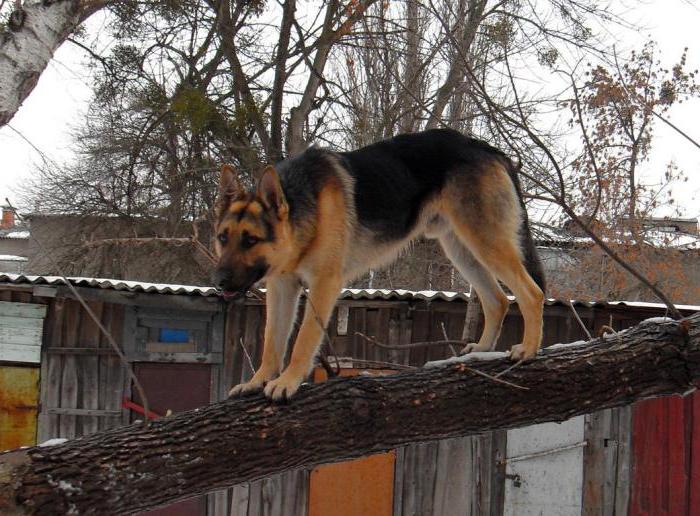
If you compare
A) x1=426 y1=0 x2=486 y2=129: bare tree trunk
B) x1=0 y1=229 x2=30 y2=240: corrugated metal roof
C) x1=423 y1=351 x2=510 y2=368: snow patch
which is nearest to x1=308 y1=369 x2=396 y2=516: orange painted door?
x1=423 y1=351 x2=510 y2=368: snow patch

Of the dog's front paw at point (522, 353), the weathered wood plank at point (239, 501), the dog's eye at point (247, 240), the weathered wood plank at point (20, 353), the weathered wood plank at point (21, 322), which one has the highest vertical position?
the dog's eye at point (247, 240)

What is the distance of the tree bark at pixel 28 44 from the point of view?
5.22 m

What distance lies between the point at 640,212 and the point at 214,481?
57.6ft

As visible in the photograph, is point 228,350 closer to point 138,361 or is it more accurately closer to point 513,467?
point 138,361

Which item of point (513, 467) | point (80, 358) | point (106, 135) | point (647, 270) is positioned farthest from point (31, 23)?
point (647, 270)

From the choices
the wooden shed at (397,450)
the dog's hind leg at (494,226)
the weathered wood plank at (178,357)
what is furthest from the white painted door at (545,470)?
the dog's hind leg at (494,226)

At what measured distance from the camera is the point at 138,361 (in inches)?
346

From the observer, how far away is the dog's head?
3.47 meters

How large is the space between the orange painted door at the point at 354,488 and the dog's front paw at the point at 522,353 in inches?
208

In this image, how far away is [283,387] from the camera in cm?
327

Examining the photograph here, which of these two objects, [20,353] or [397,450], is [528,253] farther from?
[20,353]

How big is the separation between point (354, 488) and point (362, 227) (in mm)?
5654

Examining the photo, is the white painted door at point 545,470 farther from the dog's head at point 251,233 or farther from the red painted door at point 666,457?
the dog's head at point 251,233

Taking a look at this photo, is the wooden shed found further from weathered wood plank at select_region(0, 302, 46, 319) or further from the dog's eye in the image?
the dog's eye
